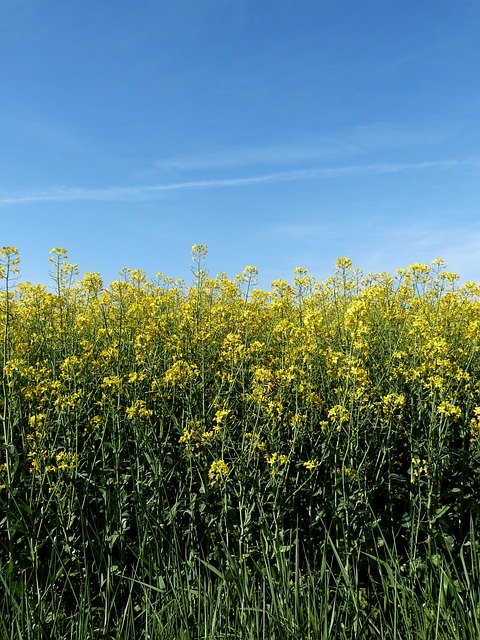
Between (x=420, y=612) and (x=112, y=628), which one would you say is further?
(x=112, y=628)

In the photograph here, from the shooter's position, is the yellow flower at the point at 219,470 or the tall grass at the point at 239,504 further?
the yellow flower at the point at 219,470

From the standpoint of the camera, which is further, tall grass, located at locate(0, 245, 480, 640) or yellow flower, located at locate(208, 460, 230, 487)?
yellow flower, located at locate(208, 460, 230, 487)

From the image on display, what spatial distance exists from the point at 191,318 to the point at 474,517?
2.48 m

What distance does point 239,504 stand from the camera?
3.24 metres

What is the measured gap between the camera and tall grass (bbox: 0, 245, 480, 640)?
276 cm

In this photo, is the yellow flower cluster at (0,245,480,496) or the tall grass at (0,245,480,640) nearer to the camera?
the tall grass at (0,245,480,640)

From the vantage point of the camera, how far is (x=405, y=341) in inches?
203

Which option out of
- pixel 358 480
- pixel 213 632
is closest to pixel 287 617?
pixel 213 632

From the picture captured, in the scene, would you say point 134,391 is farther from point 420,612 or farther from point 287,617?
point 420,612

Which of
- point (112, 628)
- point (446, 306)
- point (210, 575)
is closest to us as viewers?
point (112, 628)

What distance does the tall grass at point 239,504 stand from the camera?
9.07 feet

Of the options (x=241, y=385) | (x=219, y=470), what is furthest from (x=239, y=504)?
(x=241, y=385)

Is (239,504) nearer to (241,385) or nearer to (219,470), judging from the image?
(219,470)

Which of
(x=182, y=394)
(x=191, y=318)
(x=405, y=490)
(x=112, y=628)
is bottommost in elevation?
(x=112, y=628)
